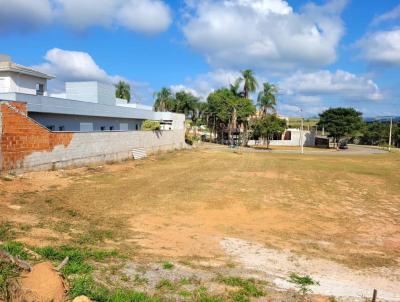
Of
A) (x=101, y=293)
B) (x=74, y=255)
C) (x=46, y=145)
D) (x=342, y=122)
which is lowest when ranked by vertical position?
(x=101, y=293)

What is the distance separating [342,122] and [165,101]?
36.7m

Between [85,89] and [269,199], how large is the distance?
27338mm

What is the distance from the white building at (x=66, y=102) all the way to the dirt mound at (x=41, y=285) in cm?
2032

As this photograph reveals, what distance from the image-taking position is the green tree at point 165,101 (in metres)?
80.0

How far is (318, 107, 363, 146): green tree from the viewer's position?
61594 millimetres

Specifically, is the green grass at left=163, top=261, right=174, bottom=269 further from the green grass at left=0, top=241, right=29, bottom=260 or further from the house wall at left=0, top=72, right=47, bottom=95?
the house wall at left=0, top=72, right=47, bottom=95

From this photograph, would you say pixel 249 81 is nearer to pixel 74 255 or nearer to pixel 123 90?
pixel 123 90

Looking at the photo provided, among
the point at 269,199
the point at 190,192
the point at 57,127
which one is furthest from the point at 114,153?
the point at 269,199

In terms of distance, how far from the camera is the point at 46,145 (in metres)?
20.4

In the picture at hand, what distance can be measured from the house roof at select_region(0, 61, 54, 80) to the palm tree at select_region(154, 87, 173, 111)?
4777 cm

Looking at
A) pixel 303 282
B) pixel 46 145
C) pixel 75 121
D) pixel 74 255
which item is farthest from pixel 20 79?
pixel 303 282

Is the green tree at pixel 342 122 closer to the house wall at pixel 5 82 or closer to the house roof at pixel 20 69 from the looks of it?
the house roof at pixel 20 69

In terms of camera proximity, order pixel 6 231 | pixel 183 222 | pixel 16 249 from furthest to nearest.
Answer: pixel 183 222, pixel 6 231, pixel 16 249

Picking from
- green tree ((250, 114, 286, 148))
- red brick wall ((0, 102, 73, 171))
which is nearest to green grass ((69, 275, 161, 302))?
red brick wall ((0, 102, 73, 171))
